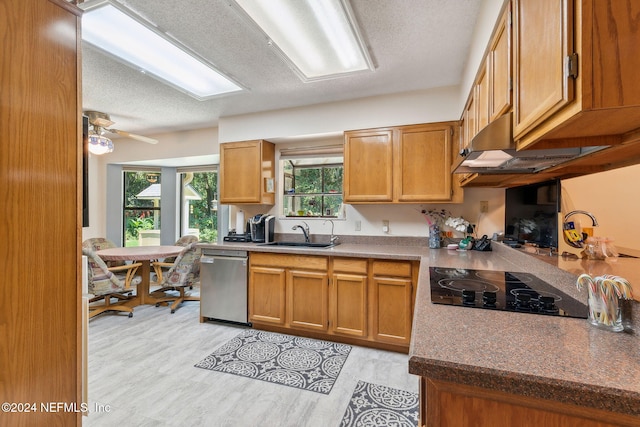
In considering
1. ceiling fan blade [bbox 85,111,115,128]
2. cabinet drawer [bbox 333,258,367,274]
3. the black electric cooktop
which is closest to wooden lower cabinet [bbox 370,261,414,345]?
cabinet drawer [bbox 333,258,367,274]

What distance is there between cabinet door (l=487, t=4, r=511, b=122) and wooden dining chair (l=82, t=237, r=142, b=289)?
4008mm

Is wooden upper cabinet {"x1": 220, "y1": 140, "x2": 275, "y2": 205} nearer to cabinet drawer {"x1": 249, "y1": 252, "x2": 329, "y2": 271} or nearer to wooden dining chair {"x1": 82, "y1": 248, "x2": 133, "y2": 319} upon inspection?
cabinet drawer {"x1": 249, "y1": 252, "x2": 329, "y2": 271}

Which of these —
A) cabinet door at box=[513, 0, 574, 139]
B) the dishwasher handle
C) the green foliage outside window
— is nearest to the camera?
cabinet door at box=[513, 0, 574, 139]

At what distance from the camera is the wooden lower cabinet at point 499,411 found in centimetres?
64

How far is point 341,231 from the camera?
344 centimetres

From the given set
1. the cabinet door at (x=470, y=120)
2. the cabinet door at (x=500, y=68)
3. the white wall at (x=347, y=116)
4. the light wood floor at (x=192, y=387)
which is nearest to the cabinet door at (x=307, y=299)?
the light wood floor at (x=192, y=387)

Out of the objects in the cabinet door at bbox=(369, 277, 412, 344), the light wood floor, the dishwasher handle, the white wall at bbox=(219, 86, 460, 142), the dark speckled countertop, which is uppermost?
the white wall at bbox=(219, 86, 460, 142)

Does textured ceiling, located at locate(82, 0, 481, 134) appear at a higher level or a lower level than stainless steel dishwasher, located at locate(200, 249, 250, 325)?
higher

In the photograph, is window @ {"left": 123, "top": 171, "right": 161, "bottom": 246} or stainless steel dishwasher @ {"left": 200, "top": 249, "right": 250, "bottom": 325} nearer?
stainless steel dishwasher @ {"left": 200, "top": 249, "right": 250, "bottom": 325}

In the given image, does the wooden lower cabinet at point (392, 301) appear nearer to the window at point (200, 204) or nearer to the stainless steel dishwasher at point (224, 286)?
the stainless steel dishwasher at point (224, 286)

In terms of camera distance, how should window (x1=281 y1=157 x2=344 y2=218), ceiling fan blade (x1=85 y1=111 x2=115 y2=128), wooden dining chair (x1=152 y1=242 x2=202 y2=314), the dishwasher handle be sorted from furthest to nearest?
wooden dining chair (x1=152 y1=242 x2=202 y2=314)
window (x1=281 y1=157 x2=344 y2=218)
ceiling fan blade (x1=85 y1=111 x2=115 y2=128)
the dishwasher handle

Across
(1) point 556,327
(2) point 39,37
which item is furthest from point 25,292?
(1) point 556,327

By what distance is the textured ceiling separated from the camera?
5.93ft

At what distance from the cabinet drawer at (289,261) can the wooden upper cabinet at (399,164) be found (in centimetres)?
74
